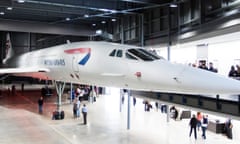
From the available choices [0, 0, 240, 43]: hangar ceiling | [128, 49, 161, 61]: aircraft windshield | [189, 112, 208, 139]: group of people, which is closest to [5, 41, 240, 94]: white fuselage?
[128, 49, 161, 61]: aircraft windshield

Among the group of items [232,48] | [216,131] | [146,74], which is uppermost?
[232,48]

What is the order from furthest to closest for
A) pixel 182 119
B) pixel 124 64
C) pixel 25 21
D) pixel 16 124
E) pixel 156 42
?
1. pixel 25 21
2. pixel 182 119
3. pixel 156 42
4. pixel 16 124
5. pixel 124 64

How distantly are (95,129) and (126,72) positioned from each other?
28.1ft

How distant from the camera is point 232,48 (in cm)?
2164

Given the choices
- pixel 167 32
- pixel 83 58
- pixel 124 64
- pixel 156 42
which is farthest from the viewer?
pixel 156 42

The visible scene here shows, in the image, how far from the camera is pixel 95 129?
57.8 feet

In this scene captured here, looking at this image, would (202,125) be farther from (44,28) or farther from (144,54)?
(44,28)

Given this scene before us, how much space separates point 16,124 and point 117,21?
1409 centimetres

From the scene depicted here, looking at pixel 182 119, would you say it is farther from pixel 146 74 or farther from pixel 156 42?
pixel 146 74

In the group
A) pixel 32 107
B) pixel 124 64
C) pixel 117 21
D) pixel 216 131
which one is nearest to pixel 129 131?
pixel 216 131

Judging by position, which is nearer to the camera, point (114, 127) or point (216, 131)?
point (114, 127)

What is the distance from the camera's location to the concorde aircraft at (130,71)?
829 centimetres

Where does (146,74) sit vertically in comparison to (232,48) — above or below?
below

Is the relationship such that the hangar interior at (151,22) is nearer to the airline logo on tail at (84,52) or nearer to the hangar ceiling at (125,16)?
the hangar ceiling at (125,16)
